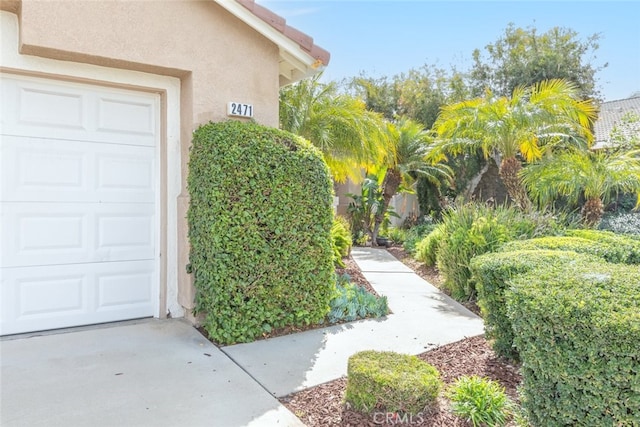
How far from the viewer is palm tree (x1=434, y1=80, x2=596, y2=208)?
9.60m

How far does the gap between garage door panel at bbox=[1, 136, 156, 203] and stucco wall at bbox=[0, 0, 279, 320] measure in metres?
0.57

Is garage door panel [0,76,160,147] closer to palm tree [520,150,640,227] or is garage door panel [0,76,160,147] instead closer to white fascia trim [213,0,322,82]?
white fascia trim [213,0,322,82]

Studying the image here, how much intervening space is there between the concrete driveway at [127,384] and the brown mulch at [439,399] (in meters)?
0.22

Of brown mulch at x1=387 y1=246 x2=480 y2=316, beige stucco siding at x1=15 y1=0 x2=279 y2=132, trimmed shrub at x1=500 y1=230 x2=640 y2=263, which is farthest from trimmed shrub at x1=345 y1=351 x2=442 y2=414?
beige stucco siding at x1=15 y1=0 x2=279 y2=132

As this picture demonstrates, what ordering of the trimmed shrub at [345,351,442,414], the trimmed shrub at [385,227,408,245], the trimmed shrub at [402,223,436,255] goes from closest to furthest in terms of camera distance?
the trimmed shrub at [345,351,442,414], the trimmed shrub at [402,223,436,255], the trimmed shrub at [385,227,408,245]

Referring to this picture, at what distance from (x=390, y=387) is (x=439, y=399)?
665 millimetres

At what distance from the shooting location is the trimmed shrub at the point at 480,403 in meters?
3.20

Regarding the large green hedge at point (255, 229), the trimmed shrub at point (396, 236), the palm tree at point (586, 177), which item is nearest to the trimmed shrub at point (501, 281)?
the large green hedge at point (255, 229)

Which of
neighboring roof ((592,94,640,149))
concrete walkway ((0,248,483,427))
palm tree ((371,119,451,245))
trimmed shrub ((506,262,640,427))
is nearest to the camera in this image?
trimmed shrub ((506,262,640,427))

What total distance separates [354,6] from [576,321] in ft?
25.8

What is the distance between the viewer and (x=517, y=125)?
973 cm

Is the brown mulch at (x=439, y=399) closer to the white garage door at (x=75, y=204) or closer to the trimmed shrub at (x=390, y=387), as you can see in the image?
the trimmed shrub at (x=390, y=387)

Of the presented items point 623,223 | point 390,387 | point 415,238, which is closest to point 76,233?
point 390,387

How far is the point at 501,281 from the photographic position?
13.7 ft
